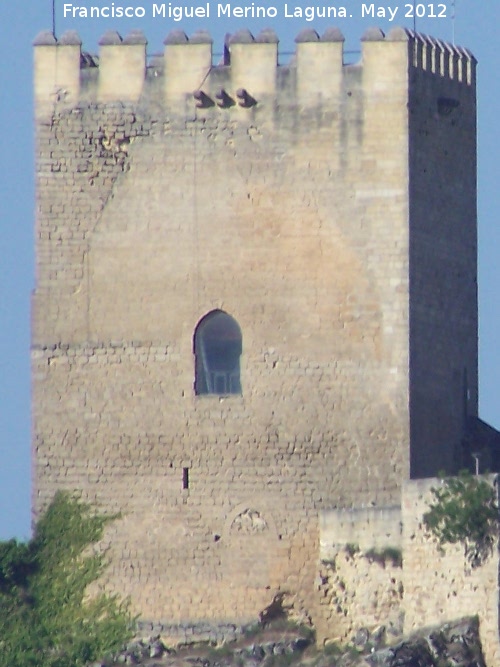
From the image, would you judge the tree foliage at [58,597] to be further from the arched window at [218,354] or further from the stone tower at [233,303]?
the arched window at [218,354]

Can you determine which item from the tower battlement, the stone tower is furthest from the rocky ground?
the tower battlement

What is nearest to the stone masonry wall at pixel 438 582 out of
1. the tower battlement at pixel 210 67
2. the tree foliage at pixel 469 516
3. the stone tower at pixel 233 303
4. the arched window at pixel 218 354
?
the tree foliage at pixel 469 516

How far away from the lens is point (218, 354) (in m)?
51.8

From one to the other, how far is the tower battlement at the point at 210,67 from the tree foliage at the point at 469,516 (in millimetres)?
5102

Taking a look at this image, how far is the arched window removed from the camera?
51781mm

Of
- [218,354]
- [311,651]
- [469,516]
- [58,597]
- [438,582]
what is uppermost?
[218,354]

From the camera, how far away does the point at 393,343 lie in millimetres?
51625

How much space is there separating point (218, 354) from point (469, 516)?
13.8 ft

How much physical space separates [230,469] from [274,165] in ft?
10.9

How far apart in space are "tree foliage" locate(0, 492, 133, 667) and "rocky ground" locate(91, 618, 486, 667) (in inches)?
18.4

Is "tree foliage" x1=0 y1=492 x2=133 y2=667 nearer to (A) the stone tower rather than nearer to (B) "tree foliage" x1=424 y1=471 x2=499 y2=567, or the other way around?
(A) the stone tower

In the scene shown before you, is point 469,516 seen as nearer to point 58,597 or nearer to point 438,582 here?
point 438,582

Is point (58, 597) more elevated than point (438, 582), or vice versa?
point (438, 582)

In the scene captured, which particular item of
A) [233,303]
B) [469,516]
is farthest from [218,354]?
[469,516]
